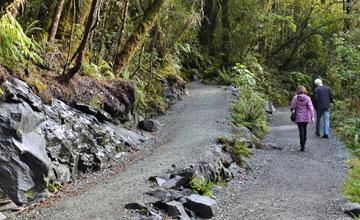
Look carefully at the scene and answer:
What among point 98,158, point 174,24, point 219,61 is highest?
point 174,24

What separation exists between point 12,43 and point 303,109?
7.81 metres

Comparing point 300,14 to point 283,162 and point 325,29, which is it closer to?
point 325,29

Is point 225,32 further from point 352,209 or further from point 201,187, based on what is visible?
point 352,209

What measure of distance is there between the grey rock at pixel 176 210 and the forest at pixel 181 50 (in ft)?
10.2

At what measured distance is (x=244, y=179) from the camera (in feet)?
30.7

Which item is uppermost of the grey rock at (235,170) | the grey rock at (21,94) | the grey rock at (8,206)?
the grey rock at (21,94)

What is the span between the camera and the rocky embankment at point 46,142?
6556mm

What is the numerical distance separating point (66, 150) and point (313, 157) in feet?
21.9

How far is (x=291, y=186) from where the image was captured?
887 cm

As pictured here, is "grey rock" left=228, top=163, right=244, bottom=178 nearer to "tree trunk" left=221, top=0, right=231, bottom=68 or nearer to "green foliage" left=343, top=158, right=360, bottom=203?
"green foliage" left=343, top=158, right=360, bottom=203

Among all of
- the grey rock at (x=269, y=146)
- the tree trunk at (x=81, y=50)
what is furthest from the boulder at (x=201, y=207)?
the grey rock at (x=269, y=146)

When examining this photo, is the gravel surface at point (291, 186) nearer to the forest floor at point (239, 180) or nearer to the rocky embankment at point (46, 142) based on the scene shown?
the forest floor at point (239, 180)

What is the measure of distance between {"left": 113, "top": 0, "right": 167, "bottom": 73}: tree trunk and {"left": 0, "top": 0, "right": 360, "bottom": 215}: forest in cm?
3

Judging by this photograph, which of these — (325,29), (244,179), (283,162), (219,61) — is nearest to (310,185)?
(244,179)
